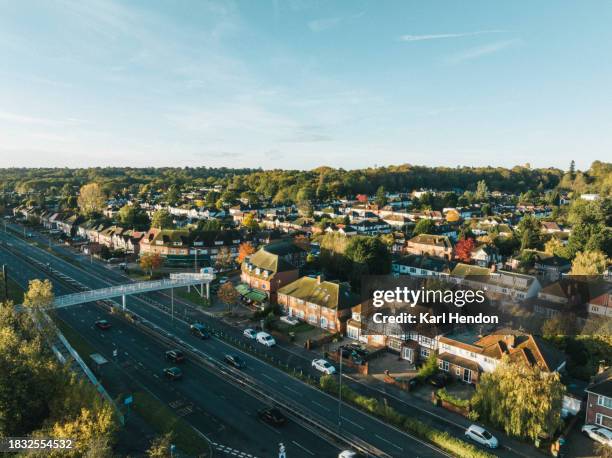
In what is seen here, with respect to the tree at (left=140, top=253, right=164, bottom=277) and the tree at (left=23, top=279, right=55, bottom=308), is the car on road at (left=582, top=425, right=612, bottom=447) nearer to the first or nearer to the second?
the tree at (left=23, top=279, right=55, bottom=308)

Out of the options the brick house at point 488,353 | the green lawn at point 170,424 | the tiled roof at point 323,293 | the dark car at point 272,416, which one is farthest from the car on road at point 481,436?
the tiled roof at point 323,293

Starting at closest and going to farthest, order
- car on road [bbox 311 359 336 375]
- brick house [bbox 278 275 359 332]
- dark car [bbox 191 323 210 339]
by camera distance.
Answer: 1. car on road [bbox 311 359 336 375]
2. dark car [bbox 191 323 210 339]
3. brick house [bbox 278 275 359 332]

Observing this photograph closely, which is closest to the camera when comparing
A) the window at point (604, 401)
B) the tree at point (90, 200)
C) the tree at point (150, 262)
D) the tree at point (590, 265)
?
the window at point (604, 401)

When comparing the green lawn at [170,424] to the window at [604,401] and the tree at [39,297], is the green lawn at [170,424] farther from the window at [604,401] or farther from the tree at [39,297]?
the window at [604,401]

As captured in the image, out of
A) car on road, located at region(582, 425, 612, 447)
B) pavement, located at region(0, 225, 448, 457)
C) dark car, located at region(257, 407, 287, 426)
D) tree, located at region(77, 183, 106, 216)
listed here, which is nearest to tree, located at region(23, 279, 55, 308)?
pavement, located at region(0, 225, 448, 457)

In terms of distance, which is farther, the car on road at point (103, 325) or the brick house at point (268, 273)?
the brick house at point (268, 273)

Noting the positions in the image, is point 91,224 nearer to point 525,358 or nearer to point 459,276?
point 459,276

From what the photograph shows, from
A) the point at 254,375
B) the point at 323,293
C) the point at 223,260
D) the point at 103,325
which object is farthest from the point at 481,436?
the point at 223,260
